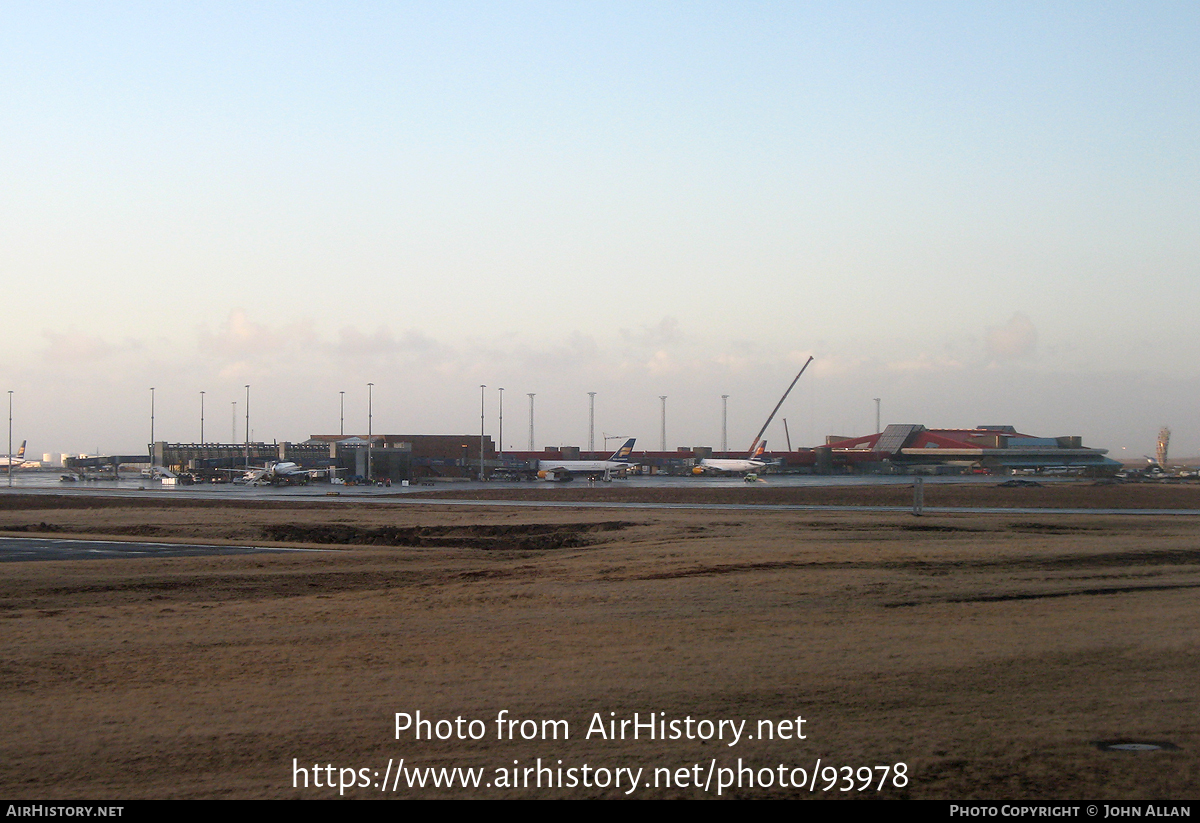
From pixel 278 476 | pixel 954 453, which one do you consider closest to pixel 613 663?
pixel 278 476

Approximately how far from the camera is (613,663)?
13.0 meters

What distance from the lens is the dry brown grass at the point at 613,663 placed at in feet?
29.7

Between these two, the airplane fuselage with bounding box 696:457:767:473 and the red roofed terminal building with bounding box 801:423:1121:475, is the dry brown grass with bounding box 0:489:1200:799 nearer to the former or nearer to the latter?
the airplane fuselage with bounding box 696:457:767:473

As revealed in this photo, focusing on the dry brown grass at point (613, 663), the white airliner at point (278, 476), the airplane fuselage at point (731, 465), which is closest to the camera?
the dry brown grass at point (613, 663)

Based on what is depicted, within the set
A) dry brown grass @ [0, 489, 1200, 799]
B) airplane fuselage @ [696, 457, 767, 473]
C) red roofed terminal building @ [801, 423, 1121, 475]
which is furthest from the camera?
red roofed terminal building @ [801, 423, 1121, 475]

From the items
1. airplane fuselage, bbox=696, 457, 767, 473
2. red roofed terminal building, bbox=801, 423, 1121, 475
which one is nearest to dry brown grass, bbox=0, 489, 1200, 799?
airplane fuselage, bbox=696, 457, 767, 473

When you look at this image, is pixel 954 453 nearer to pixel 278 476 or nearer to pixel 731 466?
pixel 731 466

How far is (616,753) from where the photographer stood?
927 centimetres

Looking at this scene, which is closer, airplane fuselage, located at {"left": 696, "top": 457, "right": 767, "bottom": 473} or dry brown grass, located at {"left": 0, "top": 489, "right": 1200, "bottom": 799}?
dry brown grass, located at {"left": 0, "top": 489, "right": 1200, "bottom": 799}

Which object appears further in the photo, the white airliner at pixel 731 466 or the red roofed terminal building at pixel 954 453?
the red roofed terminal building at pixel 954 453

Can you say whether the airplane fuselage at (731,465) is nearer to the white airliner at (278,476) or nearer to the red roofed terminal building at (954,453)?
the red roofed terminal building at (954,453)

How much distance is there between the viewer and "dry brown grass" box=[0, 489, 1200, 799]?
9062 millimetres

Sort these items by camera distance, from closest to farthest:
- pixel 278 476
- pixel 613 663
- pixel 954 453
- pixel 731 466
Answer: pixel 613 663
pixel 278 476
pixel 731 466
pixel 954 453

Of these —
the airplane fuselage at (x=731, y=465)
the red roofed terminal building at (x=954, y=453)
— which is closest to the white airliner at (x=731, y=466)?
the airplane fuselage at (x=731, y=465)
